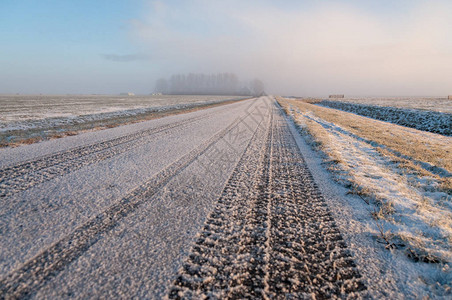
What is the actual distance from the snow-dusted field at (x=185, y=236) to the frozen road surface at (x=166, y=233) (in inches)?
0.5

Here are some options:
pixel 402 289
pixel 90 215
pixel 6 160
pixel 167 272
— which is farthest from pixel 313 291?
pixel 6 160

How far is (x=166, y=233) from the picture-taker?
2945mm

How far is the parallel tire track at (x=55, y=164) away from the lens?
14.7 feet

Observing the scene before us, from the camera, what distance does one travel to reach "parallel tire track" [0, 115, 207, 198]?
14.7ft

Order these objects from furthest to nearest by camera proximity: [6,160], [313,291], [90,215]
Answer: [6,160], [90,215], [313,291]

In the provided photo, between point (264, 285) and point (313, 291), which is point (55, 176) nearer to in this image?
point (264, 285)

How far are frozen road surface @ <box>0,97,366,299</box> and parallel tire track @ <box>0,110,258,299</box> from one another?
0.5 inches

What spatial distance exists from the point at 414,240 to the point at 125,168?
5.61 metres

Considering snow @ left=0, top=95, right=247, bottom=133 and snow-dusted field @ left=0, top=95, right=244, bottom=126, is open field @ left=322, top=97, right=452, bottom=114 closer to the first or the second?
snow @ left=0, top=95, right=247, bottom=133

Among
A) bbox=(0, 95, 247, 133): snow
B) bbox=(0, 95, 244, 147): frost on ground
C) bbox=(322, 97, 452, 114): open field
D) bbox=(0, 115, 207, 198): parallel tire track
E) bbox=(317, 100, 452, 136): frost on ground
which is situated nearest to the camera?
bbox=(0, 115, 207, 198): parallel tire track

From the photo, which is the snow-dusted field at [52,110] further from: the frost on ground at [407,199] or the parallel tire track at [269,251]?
the frost on ground at [407,199]

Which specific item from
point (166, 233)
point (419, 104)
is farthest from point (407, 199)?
point (419, 104)

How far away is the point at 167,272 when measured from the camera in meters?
2.27

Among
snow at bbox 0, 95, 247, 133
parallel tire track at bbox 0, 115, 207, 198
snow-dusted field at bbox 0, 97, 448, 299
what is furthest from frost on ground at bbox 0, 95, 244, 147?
snow-dusted field at bbox 0, 97, 448, 299
